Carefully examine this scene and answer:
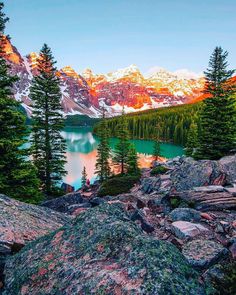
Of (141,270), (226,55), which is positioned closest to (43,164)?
(226,55)

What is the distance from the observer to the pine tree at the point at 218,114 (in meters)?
25.2

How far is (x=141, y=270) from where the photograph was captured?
11.3 ft

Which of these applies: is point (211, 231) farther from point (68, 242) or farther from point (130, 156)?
point (130, 156)

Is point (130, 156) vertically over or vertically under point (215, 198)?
under

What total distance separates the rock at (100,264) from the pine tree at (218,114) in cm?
2239

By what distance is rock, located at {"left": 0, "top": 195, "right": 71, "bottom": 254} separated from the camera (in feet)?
19.7

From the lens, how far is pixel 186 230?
23.0ft

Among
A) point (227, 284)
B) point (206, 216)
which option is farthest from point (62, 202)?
point (227, 284)

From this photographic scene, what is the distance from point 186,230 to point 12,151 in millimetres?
11162

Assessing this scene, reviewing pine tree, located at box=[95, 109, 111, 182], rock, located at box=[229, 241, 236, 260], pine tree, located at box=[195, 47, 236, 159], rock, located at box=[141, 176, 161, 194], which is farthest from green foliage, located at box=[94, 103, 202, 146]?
rock, located at box=[229, 241, 236, 260]

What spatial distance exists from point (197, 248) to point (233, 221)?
130 inches

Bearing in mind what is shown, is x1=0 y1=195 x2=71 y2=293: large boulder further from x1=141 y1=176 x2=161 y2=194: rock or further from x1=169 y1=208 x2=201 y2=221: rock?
x1=141 y1=176 x2=161 y2=194: rock

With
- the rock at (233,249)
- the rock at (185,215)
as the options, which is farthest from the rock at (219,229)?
the rock at (233,249)

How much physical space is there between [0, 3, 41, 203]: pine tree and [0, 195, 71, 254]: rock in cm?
628
